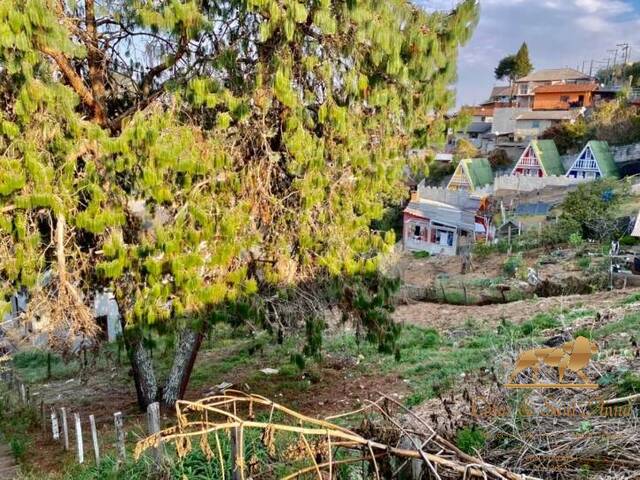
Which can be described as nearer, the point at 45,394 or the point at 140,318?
the point at 140,318

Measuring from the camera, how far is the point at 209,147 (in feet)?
18.6

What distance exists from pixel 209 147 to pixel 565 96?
158 feet

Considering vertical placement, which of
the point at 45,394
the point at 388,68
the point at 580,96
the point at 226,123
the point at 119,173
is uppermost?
the point at 580,96

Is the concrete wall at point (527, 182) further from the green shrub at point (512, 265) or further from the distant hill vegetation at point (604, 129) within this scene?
the green shrub at point (512, 265)

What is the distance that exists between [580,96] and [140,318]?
49123 millimetres

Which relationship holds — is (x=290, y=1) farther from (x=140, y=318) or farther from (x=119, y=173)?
(x=140, y=318)

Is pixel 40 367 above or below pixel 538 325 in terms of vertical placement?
below

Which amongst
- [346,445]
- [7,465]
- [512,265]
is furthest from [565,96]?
[346,445]

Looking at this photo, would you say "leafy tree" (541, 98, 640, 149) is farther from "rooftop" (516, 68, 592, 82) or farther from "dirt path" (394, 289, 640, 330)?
"dirt path" (394, 289, 640, 330)

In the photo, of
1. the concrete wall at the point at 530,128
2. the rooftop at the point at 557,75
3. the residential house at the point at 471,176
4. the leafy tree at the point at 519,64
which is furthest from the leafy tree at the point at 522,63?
the residential house at the point at 471,176

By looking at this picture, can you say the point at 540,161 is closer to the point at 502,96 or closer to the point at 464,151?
the point at 464,151

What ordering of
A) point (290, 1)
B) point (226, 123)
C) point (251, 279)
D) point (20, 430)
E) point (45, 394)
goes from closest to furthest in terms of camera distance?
point (290, 1) → point (226, 123) → point (251, 279) → point (20, 430) → point (45, 394)

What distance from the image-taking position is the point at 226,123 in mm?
5566

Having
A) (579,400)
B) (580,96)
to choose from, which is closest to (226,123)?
(579,400)
